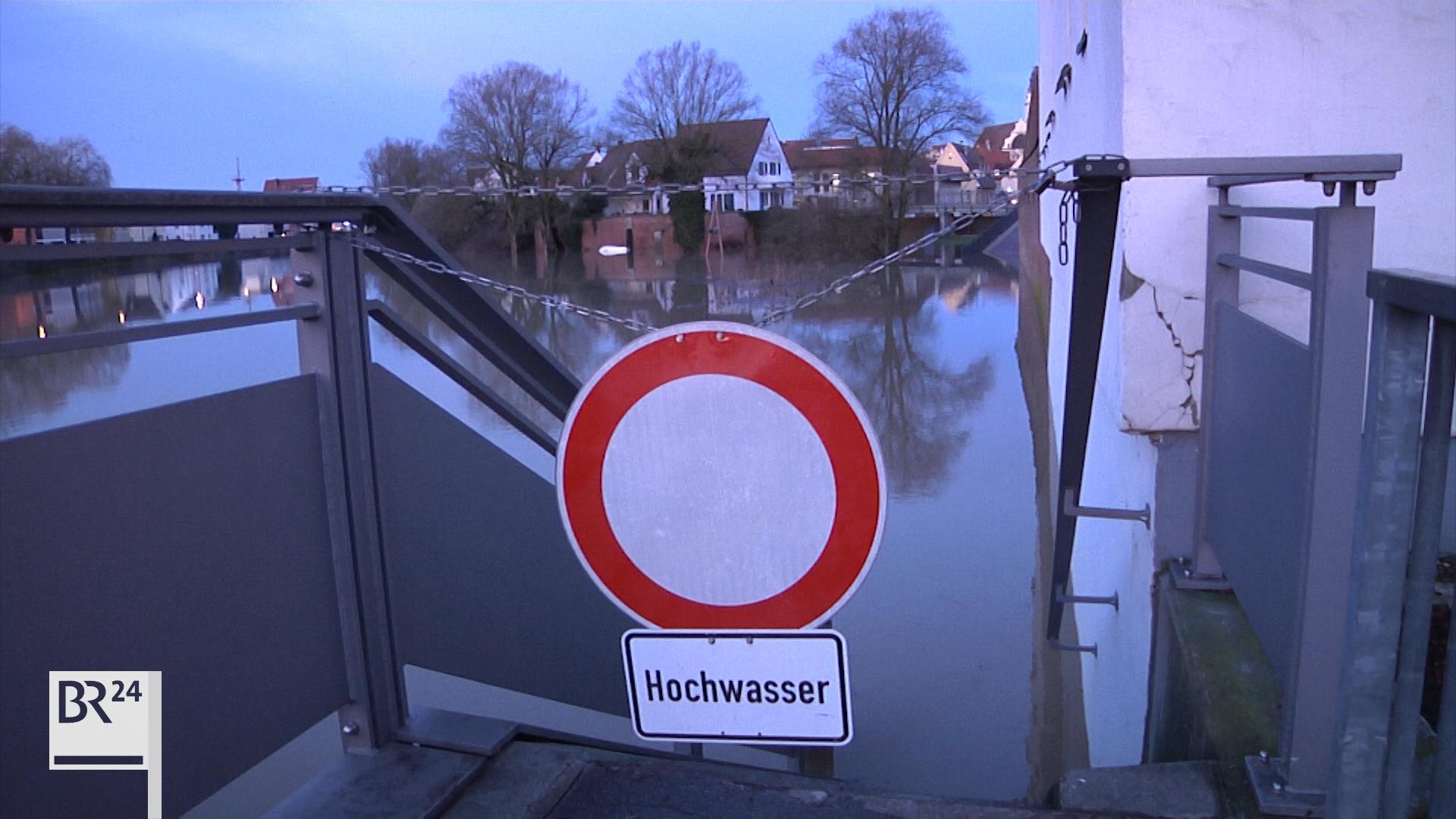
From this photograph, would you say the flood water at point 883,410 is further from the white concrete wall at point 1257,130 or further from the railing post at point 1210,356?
the white concrete wall at point 1257,130

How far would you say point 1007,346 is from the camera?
724 inches

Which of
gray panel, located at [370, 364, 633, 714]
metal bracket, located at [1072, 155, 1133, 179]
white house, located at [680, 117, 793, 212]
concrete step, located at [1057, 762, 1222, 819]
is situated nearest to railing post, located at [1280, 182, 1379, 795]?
concrete step, located at [1057, 762, 1222, 819]

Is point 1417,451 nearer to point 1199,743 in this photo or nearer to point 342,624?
point 1199,743

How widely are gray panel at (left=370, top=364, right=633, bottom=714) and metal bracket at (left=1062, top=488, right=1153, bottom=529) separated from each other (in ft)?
5.02

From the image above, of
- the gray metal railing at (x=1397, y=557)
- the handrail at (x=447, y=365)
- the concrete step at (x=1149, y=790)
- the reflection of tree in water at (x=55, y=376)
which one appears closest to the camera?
the gray metal railing at (x=1397, y=557)

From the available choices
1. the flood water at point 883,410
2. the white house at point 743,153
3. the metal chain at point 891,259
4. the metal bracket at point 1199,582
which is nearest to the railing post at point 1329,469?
the metal chain at point 891,259

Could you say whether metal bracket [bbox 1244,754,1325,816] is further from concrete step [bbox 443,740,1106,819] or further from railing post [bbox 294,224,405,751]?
railing post [bbox 294,224,405,751]

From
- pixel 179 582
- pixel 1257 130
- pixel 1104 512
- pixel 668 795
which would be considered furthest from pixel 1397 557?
pixel 1257 130

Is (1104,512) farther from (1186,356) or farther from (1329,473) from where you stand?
(1329,473)

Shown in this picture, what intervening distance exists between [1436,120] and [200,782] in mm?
3681

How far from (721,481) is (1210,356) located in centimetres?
191

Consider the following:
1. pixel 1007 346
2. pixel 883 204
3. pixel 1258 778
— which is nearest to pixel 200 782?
pixel 1258 778

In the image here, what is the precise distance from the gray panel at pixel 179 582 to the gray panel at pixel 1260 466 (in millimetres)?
2000

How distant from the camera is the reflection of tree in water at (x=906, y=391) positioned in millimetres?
9297
